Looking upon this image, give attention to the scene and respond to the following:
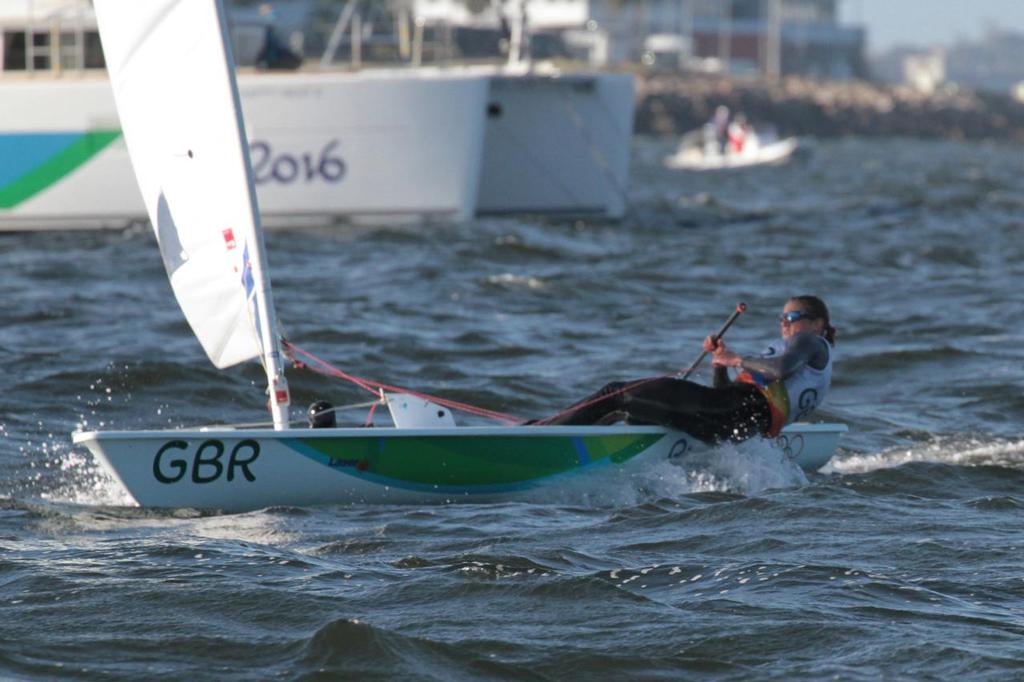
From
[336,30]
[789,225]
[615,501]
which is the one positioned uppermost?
[336,30]

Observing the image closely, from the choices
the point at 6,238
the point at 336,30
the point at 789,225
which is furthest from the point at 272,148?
the point at 789,225

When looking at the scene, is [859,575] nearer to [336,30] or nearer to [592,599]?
[592,599]

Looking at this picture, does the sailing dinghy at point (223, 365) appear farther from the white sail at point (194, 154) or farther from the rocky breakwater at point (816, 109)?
the rocky breakwater at point (816, 109)

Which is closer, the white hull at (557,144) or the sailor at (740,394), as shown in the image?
the sailor at (740,394)

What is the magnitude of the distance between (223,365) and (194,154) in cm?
87

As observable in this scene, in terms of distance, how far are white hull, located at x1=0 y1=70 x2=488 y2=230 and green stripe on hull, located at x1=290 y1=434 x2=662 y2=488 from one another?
32.4 ft

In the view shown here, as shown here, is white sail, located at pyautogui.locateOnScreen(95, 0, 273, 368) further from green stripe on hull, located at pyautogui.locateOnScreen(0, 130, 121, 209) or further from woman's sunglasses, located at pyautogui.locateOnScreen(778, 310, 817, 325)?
green stripe on hull, located at pyautogui.locateOnScreen(0, 130, 121, 209)

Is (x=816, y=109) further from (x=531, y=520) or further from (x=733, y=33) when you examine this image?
(x=531, y=520)

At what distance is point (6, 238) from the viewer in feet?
55.9

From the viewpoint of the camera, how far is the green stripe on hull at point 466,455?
6.66 meters

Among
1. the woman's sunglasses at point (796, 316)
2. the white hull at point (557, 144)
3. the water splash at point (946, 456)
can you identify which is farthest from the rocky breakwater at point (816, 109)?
the woman's sunglasses at point (796, 316)

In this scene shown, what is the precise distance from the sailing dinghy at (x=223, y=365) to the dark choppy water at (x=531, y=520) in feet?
0.44

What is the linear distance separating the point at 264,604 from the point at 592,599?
3.31ft

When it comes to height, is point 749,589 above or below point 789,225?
above
